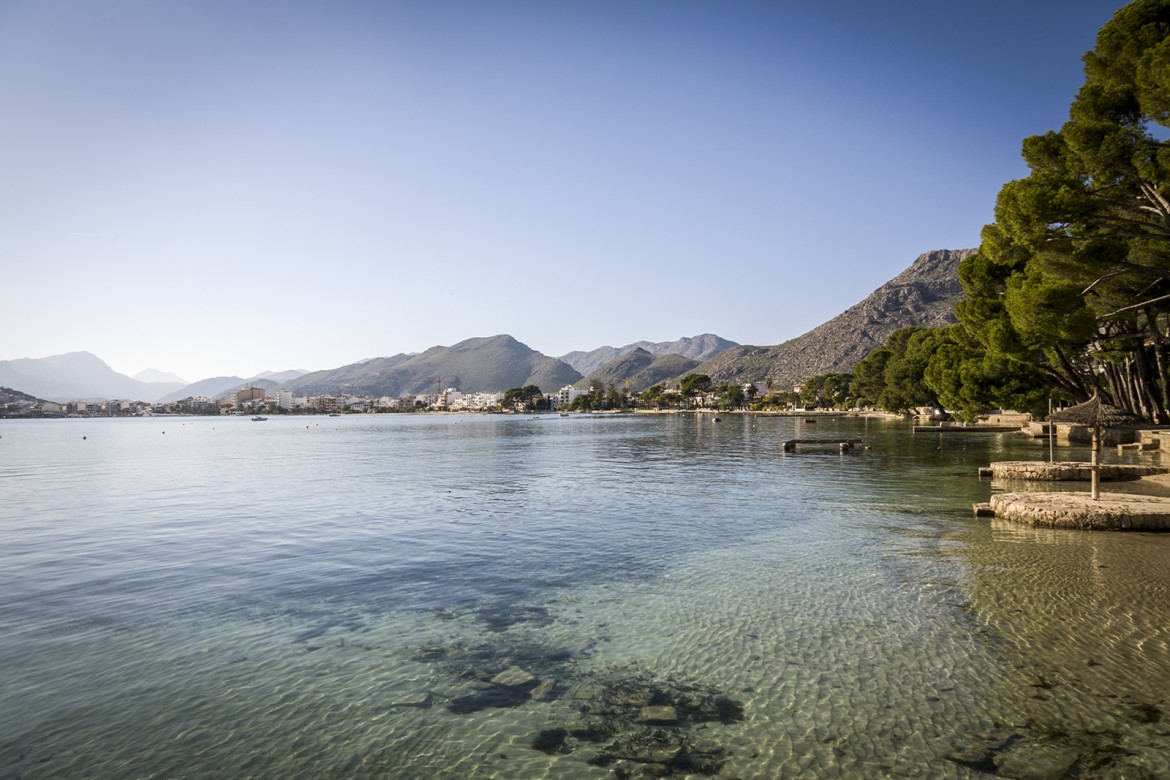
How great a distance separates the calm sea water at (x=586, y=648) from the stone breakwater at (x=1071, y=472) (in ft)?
29.6

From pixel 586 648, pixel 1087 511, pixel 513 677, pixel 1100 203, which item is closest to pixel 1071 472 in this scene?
pixel 1100 203

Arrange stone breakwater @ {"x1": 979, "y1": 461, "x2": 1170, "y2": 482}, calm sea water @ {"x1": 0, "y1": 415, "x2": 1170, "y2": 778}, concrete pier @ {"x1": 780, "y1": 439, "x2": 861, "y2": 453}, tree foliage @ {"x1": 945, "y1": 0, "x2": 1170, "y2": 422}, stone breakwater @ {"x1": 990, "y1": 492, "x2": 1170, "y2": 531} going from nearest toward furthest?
1. calm sea water @ {"x1": 0, "y1": 415, "x2": 1170, "y2": 778}
2. stone breakwater @ {"x1": 990, "y1": 492, "x2": 1170, "y2": 531}
3. tree foliage @ {"x1": 945, "y1": 0, "x2": 1170, "y2": 422}
4. stone breakwater @ {"x1": 979, "y1": 461, "x2": 1170, "y2": 482}
5. concrete pier @ {"x1": 780, "y1": 439, "x2": 861, "y2": 453}

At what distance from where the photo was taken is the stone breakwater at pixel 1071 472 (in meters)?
25.6

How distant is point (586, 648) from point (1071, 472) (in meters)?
26.7

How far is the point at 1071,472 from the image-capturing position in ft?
86.0

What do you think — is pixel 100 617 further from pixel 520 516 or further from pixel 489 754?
pixel 520 516

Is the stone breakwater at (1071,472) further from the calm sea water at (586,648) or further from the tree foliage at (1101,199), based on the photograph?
the calm sea water at (586,648)

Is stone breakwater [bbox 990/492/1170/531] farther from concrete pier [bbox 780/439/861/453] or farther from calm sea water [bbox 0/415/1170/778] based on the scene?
concrete pier [bbox 780/439/861/453]

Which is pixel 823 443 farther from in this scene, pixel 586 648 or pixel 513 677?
pixel 513 677

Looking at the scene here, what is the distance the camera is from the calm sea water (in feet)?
20.8

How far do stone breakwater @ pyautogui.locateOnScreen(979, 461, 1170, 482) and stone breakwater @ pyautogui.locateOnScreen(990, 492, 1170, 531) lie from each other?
27.4ft

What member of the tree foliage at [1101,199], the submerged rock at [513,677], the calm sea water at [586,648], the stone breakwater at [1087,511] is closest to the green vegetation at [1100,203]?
the tree foliage at [1101,199]

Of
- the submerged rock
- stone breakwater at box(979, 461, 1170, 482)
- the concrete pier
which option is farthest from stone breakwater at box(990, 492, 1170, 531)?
the concrete pier

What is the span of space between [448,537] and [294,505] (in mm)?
10715
